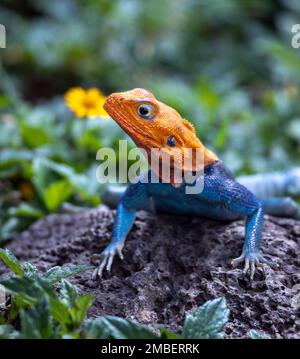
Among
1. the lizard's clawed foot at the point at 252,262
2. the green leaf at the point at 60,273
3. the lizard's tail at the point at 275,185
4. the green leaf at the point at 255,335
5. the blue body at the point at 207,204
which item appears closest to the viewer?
the green leaf at the point at 255,335

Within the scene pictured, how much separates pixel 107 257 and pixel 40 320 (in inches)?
36.1

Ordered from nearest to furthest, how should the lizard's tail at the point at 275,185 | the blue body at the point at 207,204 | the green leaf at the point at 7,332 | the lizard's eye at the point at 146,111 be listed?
the green leaf at the point at 7,332
the lizard's eye at the point at 146,111
the blue body at the point at 207,204
the lizard's tail at the point at 275,185

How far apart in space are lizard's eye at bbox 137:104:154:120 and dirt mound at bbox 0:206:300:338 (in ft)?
2.37

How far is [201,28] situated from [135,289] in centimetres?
687

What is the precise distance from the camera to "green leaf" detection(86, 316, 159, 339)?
2602mm

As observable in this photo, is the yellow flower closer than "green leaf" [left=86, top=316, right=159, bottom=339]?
No

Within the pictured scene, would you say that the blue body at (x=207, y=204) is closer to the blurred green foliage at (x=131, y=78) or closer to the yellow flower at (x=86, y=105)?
the blurred green foliage at (x=131, y=78)

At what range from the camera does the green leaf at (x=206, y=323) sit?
8.82 feet

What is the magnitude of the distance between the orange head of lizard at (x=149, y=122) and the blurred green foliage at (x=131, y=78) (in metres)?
1.43

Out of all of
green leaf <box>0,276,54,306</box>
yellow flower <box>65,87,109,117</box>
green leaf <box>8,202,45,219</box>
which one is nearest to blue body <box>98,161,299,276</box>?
green leaf <box>0,276,54,306</box>

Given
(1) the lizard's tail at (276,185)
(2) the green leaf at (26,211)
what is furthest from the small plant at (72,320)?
(1) the lizard's tail at (276,185)

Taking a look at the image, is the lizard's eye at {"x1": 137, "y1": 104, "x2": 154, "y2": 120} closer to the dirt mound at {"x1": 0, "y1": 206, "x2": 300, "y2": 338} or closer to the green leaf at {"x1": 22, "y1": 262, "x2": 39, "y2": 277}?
the dirt mound at {"x1": 0, "y1": 206, "x2": 300, "y2": 338}

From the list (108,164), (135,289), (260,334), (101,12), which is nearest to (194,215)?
(135,289)
